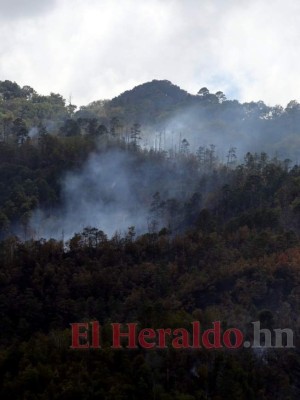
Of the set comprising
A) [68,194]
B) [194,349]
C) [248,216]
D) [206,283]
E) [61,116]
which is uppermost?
[61,116]

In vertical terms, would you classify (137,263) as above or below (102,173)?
below

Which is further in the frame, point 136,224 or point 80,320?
point 136,224

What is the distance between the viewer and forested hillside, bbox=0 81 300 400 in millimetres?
27266

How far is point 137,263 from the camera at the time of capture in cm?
3903

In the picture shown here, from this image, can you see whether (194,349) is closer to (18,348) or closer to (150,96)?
(18,348)

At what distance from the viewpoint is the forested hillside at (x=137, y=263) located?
27266mm

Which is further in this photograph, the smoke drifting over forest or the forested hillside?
the smoke drifting over forest

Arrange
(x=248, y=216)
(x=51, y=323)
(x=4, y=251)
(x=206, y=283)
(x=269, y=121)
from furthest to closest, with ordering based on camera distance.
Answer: (x=269, y=121), (x=248, y=216), (x=4, y=251), (x=206, y=283), (x=51, y=323)

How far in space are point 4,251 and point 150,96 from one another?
5490cm

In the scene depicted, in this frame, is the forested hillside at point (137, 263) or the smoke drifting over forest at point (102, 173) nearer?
the forested hillside at point (137, 263)

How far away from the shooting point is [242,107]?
288 ft

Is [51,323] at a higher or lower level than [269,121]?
lower

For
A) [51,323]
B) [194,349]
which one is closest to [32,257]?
[51,323]

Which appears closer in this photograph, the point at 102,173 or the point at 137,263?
the point at 137,263
